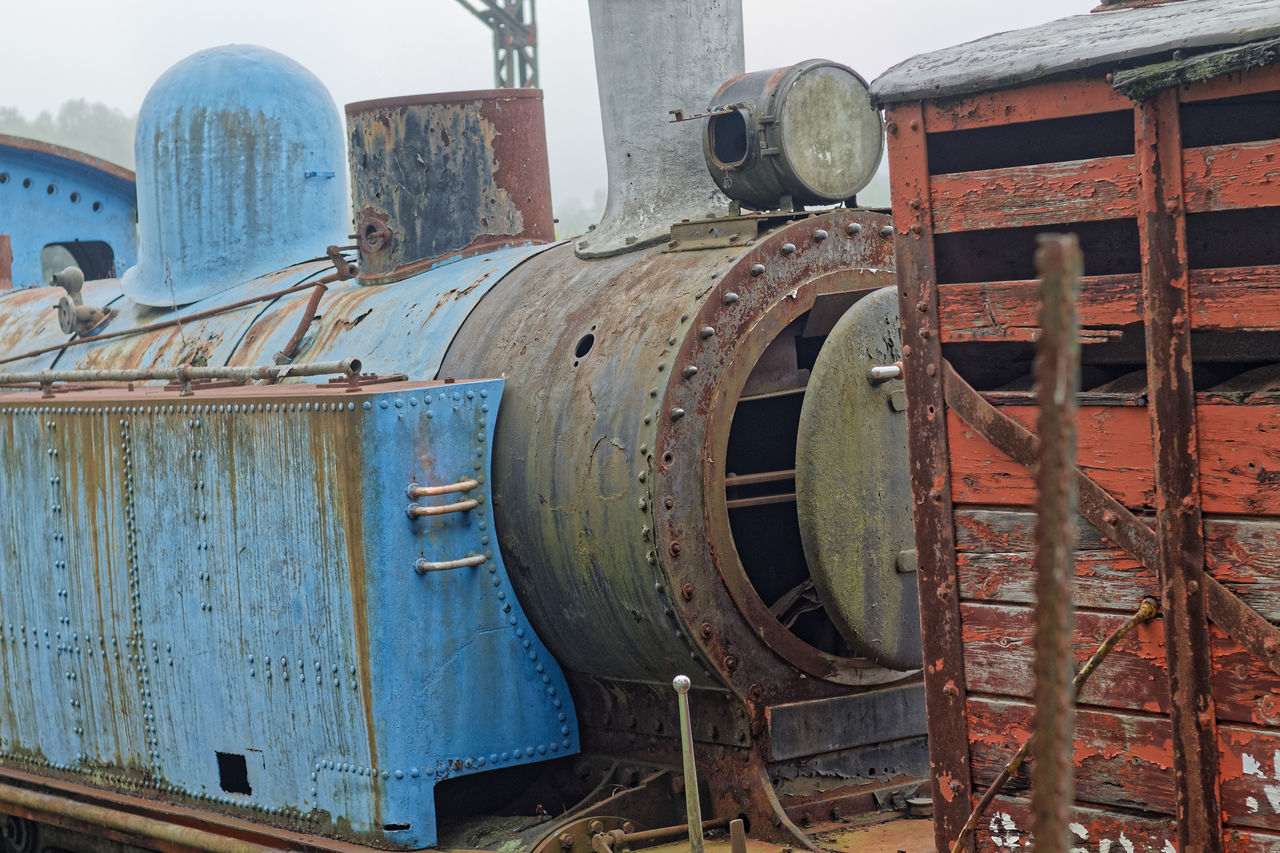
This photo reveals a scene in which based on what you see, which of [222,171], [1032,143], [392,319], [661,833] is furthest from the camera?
[222,171]

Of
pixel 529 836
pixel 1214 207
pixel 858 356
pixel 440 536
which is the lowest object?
pixel 529 836

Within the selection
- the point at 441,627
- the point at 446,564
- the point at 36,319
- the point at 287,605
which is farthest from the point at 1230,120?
the point at 36,319

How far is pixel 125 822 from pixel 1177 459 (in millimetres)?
4206

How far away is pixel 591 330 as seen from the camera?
5328mm

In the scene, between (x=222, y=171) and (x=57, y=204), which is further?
(x=57, y=204)

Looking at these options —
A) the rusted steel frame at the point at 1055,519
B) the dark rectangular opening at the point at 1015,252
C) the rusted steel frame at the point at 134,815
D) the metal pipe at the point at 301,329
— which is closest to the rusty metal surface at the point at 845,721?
the rusted steel frame at the point at 134,815

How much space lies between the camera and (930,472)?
3898mm

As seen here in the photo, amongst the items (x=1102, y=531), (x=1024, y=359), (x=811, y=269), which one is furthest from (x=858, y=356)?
(x=1102, y=531)

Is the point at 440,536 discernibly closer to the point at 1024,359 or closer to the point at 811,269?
the point at 811,269

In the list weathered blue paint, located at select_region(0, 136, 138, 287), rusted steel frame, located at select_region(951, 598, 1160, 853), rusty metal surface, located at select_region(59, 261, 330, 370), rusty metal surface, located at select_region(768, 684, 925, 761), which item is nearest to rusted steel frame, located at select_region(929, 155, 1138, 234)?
rusted steel frame, located at select_region(951, 598, 1160, 853)

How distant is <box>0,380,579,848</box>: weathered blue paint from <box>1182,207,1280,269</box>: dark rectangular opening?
258cm

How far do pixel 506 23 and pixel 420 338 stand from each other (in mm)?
16085

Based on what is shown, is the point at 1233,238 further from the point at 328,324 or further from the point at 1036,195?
the point at 328,324

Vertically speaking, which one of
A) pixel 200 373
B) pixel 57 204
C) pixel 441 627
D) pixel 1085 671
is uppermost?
pixel 57 204
